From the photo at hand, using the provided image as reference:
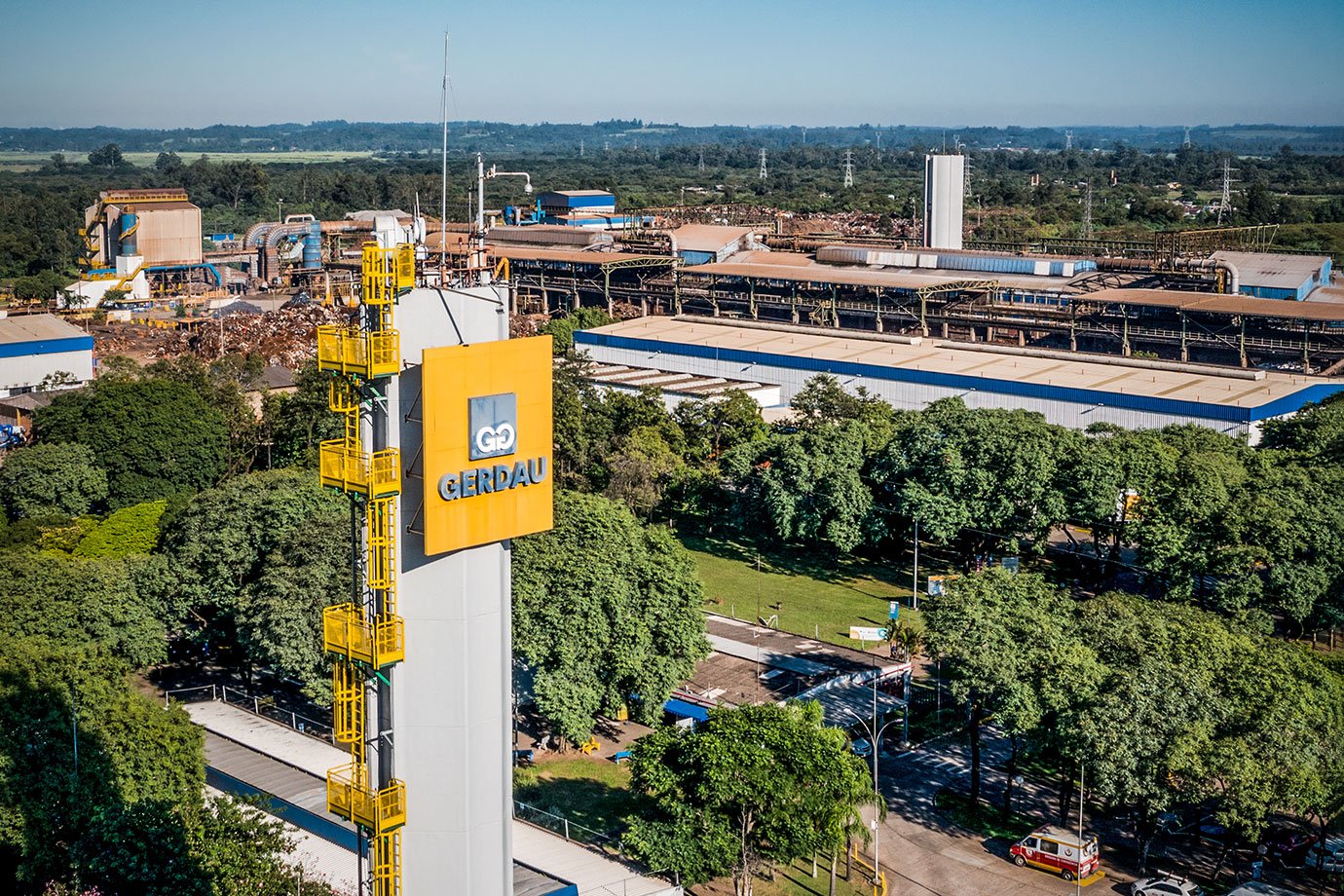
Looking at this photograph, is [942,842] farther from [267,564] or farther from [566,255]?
[566,255]

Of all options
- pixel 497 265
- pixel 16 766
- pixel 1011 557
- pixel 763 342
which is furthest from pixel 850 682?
pixel 763 342

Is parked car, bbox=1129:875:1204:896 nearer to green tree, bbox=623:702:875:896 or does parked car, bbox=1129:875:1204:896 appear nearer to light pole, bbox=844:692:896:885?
light pole, bbox=844:692:896:885

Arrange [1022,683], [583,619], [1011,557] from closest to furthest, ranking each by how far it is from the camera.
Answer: [1022,683]
[583,619]
[1011,557]

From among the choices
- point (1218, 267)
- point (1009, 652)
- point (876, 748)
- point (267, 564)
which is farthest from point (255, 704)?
point (1218, 267)

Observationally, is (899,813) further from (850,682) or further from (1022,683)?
(850,682)

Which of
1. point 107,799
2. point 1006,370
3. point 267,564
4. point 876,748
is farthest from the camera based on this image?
point 1006,370

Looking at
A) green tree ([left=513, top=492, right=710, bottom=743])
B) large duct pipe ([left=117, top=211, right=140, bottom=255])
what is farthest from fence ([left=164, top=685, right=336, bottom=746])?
large duct pipe ([left=117, top=211, right=140, bottom=255])

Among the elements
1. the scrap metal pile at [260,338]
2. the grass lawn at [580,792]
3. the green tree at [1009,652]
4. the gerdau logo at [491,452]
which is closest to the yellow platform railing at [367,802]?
the gerdau logo at [491,452]

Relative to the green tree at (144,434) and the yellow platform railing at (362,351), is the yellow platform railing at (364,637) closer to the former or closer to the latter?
the yellow platform railing at (362,351)

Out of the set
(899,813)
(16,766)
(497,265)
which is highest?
(497,265)
